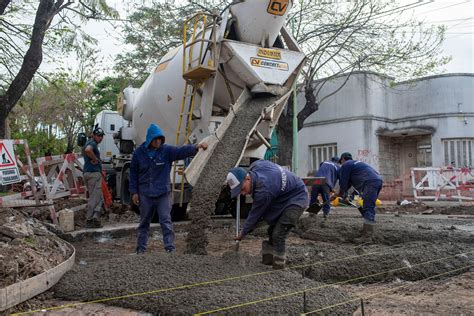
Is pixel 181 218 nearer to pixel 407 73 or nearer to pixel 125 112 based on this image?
pixel 125 112

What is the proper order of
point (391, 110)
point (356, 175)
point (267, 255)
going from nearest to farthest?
point (267, 255) < point (356, 175) < point (391, 110)

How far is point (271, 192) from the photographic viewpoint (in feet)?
14.5

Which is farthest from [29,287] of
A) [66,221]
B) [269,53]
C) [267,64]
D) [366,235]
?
[366,235]

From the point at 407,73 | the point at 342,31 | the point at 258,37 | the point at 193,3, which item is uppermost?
the point at 193,3

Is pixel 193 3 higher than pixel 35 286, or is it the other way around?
pixel 193 3

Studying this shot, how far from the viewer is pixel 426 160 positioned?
19641mm

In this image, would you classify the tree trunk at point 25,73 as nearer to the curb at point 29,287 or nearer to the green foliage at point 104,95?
the curb at point 29,287

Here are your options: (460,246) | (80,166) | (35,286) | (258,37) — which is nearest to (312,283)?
(35,286)

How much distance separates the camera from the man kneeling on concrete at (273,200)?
4395mm

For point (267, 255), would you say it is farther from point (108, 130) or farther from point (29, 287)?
point (108, 130)

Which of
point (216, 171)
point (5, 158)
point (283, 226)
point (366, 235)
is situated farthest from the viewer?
point (5, 158)

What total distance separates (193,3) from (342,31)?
4877 millimetres

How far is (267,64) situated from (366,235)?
2957 mm

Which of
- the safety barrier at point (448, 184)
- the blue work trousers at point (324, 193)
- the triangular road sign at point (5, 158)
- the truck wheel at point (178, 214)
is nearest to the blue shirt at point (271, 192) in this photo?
the triangular road sign at point (5, 158)
